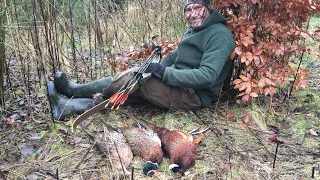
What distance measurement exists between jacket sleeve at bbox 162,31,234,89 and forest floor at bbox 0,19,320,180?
0.40 m

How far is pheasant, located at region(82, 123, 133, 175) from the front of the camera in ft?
7.71

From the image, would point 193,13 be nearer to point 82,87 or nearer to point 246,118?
point 246,118

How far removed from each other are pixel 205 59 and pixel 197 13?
511 mm

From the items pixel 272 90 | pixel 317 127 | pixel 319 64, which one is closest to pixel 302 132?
pixel 317 127

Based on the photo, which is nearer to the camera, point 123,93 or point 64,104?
point 123,93

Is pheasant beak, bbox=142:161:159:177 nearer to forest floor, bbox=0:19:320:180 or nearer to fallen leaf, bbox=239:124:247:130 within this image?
forest floor, bbox=0:19:320:180

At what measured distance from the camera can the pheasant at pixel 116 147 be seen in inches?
92.5

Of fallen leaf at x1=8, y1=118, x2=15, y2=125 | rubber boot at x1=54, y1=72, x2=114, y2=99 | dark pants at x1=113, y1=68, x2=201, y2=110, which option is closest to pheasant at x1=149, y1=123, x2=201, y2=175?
dark pants at x1=113, y1=68, x2=201, y2=110

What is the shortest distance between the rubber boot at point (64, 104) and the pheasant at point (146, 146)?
720mm

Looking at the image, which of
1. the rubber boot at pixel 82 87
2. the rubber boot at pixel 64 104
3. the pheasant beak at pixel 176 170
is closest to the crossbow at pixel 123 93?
the rubber boot at pixel 82 87

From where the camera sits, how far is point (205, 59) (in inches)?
115

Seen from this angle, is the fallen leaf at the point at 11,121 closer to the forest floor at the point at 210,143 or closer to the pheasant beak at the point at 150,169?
the forest floor at the point at 210,143

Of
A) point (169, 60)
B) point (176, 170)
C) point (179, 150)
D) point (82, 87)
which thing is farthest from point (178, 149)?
point (169, 60)

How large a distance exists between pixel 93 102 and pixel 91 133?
353 mm
